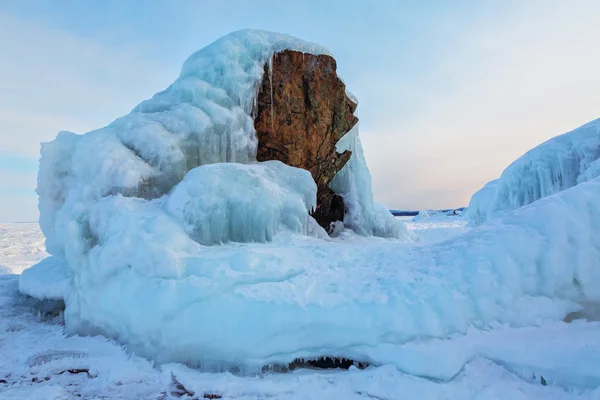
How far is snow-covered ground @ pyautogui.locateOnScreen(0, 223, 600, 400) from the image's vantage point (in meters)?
2.42

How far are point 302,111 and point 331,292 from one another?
5.11 m

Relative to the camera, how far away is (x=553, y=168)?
969 cm

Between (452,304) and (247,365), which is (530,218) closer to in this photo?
(452,304)

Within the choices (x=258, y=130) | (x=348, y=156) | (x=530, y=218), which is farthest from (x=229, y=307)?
(x=348, y=156)

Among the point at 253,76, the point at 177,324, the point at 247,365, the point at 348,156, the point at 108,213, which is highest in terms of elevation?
the point at 253,76

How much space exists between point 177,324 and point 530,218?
3524 millimetres

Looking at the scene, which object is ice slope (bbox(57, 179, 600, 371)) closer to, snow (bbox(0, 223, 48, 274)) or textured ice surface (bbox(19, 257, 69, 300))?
textured ice surface (bbox(19, 257, 69, 300))

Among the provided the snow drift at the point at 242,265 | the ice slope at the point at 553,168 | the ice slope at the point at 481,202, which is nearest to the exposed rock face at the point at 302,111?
the snow drift at the point at 242,265

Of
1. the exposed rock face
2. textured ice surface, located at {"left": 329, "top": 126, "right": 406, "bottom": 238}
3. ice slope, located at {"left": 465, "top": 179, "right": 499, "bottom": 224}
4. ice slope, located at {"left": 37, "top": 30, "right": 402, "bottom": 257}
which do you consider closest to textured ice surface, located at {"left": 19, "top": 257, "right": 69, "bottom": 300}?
ice slope, located at {"left": 37, "top": 30, "right": 402, "bottom": 257}

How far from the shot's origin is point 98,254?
408 centimetres

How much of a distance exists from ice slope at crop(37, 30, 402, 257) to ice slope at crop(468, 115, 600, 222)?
6.98 m

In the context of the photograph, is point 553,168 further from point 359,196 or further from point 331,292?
point 331,292

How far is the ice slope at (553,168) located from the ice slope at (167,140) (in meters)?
6.98

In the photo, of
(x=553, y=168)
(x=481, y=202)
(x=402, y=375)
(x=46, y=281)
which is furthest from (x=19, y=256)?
(x=481, y=202)
